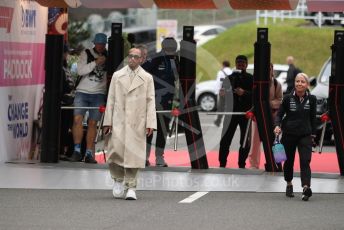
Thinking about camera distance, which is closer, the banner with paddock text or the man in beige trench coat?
the man in beige trench coat

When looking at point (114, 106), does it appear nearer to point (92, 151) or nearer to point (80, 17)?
point (92, 151)

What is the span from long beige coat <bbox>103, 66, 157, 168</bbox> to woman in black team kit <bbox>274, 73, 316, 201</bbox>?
1.78 meters

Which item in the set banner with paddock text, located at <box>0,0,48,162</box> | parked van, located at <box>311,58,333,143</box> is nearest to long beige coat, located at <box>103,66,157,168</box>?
banner with paddock text, located at <box>0,0,48,162</box>

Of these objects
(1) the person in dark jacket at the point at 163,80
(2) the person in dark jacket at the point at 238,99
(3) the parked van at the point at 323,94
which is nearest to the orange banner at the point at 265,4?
(2) the person in dark jacket at the point at 238,99

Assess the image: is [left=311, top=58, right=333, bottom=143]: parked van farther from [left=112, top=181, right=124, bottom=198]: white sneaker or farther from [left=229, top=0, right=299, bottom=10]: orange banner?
[left=112, top=181, right=124, bottom=198]: white sneaker

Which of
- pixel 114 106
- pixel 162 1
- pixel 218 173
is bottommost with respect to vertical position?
pixel 218 173

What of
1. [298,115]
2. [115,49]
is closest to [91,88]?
[115,49]

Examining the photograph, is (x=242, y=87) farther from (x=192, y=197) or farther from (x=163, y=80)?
(x=192, y=197)

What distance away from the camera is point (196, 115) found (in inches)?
714

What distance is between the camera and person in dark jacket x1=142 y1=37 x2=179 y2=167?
714 inches

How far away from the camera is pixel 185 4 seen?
18.6m

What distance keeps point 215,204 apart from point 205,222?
1.64 meters

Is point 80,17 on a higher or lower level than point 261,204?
higher

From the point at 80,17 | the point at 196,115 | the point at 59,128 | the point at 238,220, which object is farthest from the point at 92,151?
the point at 80,17
